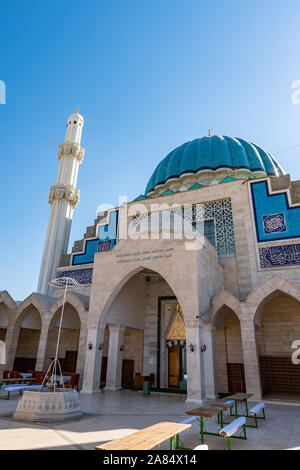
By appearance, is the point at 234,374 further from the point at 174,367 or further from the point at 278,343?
the point at 174,367

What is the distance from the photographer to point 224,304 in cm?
1066

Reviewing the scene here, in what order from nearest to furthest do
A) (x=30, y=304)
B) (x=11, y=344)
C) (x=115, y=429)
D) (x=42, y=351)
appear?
(x=115, y=429) → (x=42, y=351) → (x=11, y=344) → (x=30, y=304)

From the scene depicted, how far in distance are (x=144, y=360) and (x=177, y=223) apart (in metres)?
6.39

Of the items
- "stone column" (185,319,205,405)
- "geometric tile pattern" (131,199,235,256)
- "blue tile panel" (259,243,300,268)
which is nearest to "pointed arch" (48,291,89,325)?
"geometric tile pattern" (131,199,235,256)

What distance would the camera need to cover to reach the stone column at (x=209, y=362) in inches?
389

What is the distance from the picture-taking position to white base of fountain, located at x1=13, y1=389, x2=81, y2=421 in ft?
19.8

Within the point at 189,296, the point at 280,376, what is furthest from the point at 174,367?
the point at 189,296

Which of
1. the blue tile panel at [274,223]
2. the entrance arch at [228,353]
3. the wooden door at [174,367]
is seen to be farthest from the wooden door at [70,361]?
the blue tile panel at [274,223]

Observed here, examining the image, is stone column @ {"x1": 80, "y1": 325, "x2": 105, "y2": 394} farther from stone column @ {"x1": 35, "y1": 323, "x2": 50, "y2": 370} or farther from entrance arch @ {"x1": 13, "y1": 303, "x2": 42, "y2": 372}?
entrance arch @ {"x1": 13, "y1": 303, "x2": 42, "y2": 372}

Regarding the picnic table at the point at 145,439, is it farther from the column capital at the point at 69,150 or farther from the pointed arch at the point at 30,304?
the column capital at the point at 69,150

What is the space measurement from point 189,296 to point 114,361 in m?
4.48

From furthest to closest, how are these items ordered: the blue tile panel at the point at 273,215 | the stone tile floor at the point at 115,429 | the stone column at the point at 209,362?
1. the blue tile panel at the point at 273,215
2. the stone column at the point at 209,362
3. the stone tile floor at the point at 115,429

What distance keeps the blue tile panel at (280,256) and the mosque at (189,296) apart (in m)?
0.04
